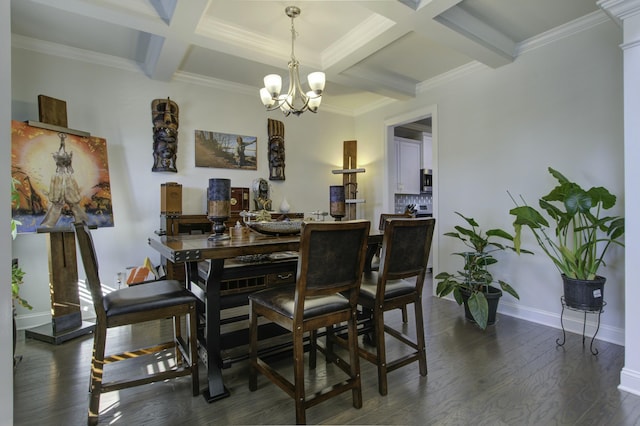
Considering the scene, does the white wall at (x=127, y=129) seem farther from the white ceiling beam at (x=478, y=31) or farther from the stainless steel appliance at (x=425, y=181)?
the stainless steel appliance at (x=425, y=181)

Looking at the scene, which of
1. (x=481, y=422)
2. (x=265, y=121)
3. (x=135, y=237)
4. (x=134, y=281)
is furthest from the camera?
(x=265, y=121)

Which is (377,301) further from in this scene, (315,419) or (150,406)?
(150,406)

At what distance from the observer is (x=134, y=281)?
10.8 feet

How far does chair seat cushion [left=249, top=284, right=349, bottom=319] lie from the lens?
1.67 m

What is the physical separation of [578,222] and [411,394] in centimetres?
227

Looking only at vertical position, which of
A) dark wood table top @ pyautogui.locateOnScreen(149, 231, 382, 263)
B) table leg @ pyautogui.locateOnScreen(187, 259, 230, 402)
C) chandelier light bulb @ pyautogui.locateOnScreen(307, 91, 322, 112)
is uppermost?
chandelier light bulb @ pyautogui.locateOnScreen(307, 91, 322, 112)

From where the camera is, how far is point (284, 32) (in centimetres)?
308

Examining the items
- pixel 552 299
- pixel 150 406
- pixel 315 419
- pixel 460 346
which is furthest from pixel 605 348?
pixel 150 406

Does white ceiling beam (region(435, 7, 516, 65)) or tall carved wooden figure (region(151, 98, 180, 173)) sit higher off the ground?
white ceiling beam (region(435, 7, 516, 65))

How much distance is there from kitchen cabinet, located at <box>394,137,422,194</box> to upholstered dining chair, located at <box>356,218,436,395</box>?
3822 millimetres

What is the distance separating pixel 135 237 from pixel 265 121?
2.26m

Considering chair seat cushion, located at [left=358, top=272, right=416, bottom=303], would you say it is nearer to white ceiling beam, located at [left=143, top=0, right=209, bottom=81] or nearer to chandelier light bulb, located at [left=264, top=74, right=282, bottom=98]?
chandelier light bulb, located at [left=264, top=74, right=282, bottom=98]

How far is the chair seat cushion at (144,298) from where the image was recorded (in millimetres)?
1698

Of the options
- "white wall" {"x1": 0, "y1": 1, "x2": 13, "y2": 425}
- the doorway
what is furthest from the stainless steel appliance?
"white wall" {"x1": 0, "y1": 1, "x2": 13, "y2": 425}
